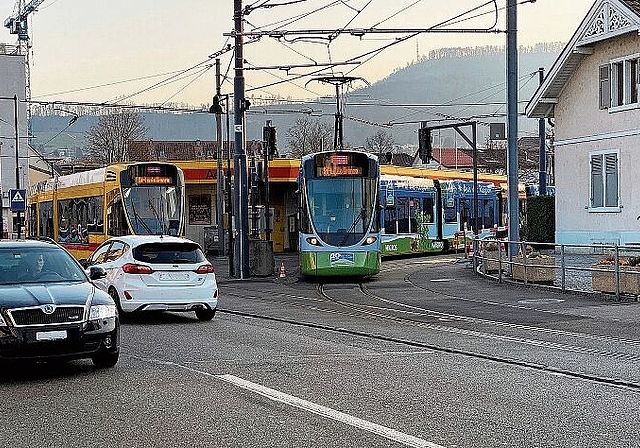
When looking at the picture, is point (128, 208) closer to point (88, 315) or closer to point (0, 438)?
point (88, 315)

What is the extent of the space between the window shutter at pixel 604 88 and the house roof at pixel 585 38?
3.16 ft

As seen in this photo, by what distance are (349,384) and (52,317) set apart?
3.24 meters

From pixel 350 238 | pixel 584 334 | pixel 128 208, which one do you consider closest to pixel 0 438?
pixel 584 334

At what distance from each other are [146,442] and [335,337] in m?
8.10

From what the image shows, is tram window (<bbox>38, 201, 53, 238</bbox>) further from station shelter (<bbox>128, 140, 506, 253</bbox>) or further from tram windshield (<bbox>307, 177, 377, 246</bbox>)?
tram windshield (<bbox>307, 177, 377, 246</bbox>)

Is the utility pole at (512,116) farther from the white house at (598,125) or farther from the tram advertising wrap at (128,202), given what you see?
the tram advertising wrap at (128,202)

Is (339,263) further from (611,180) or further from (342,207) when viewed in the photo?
(611,180)

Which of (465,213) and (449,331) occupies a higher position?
(465,213)

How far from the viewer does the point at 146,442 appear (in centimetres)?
847

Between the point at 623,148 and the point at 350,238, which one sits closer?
the point at 350,238

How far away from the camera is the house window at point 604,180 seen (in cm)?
3497

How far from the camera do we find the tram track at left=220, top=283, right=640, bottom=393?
12.8m

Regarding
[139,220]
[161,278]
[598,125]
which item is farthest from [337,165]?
[161,278]

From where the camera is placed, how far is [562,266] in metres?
24.4
